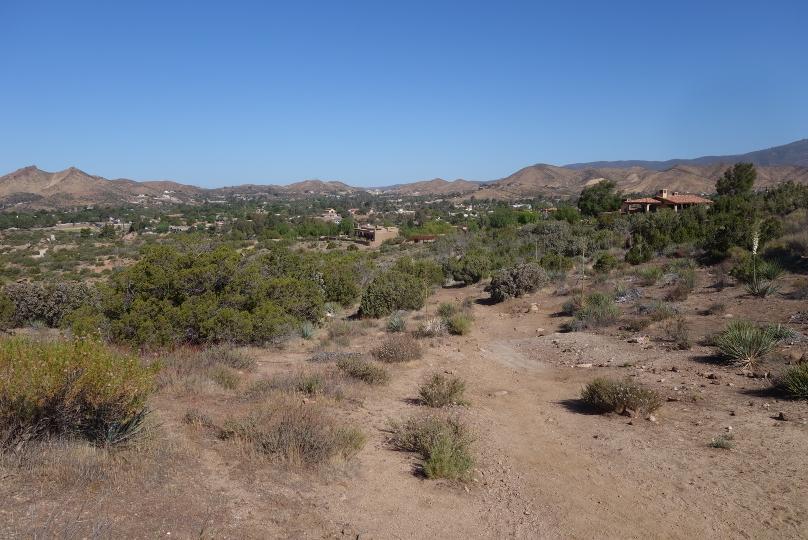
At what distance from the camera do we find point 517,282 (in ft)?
71.0

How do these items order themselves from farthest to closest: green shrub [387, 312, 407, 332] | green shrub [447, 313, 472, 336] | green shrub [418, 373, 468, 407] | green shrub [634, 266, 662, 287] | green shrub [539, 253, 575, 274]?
green shrub [539, 253, 575, 274], green shrub [634, 266, 662, 287], green shrub [387, 312, 407, 332], green shrub [447, 313, 472, 336], green shrub [418, 373, 468, 407]

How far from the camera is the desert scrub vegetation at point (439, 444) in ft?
18.9

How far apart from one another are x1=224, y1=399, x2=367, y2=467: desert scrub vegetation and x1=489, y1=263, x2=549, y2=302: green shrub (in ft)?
51.3

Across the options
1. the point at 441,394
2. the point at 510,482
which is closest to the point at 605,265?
the point at 441,394

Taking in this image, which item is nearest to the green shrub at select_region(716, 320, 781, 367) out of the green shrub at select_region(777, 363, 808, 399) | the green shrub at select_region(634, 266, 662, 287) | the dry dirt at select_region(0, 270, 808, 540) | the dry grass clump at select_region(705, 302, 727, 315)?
the dry dirt at select_region(0, 270, 808, 540)

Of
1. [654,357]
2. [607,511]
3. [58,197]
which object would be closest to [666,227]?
[654,357]

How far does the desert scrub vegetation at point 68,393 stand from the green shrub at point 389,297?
1360 centimetres

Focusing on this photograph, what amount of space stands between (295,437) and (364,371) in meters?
3.85

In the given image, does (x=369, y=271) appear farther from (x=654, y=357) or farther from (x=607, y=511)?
(x=607, y=511)

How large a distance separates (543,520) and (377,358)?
23.0 ft

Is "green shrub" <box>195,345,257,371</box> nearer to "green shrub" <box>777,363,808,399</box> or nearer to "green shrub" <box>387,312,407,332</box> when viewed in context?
"green shrub" <box>387,312,407,332</box>

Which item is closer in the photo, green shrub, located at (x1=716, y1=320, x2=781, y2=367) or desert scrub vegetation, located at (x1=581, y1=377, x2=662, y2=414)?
desert scrub vegetation, located at (x1=581, y1=377, x2=662, y2=414)

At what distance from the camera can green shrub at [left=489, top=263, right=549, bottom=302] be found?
21531 millimetres

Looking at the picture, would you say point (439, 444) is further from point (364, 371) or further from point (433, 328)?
point (433, 328)
